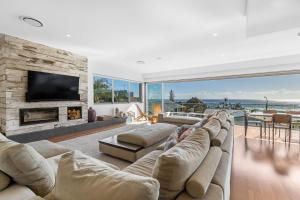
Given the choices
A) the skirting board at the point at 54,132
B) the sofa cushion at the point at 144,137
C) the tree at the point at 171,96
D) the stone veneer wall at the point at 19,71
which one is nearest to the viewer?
the sofa cushion at the point at 144,137

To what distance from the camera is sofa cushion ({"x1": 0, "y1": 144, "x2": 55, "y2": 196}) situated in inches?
40.3

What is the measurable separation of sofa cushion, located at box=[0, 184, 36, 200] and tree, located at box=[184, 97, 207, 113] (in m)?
7.50

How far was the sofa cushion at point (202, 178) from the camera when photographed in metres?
0.90

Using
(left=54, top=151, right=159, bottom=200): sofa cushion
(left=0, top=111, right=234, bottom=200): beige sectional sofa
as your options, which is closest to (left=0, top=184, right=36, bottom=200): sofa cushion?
(left=0, top=111, right=234, bottom=200): beige sectional sofa

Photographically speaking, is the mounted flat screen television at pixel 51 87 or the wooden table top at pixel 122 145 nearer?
the wooden table top at pixel 122 145

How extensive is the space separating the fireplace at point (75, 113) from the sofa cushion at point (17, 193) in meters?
4.08

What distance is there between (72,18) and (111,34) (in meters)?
0.87

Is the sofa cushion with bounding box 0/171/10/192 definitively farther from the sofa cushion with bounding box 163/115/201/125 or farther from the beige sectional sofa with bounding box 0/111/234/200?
the sofa cushion with bounding box 163/115/201/125

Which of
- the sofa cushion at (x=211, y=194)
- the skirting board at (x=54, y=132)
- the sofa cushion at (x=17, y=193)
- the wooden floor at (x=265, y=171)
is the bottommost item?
the wooden floor at (x=265, y=171)

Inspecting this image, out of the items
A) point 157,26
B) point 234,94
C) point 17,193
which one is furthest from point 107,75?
point 17,193

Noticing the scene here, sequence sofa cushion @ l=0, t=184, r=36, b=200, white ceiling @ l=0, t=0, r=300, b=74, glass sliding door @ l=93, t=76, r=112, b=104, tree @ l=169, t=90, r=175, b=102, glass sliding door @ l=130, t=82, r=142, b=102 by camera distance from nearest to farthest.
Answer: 1. sofa cushion @ l=0, t=184, r=36, b=200
2. white ceiling @ l=0, t=0, r=300, b=74
3. glass sliding door @ l=93, t=76, r=112, b=104
4. glass sliding door @ l=130, t=82, r=142, b=102
5. tree @ l=169, t=90, r=175, b=102

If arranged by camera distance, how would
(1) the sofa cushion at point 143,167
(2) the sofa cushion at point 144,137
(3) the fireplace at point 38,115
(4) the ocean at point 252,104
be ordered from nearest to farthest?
1. (1) the sofa cushion at point 143,167
2. (2) the sofa cushion at point 144,137
3. (3) the fireplace at point 38,115
4. (4) the ocean at point 252,104

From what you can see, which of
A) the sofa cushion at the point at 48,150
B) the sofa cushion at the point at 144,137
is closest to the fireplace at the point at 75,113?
the sofa cushion at the point at 144,137

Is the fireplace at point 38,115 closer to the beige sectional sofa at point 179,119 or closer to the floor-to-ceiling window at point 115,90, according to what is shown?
the floor-to-ceiling window at point 115,90
